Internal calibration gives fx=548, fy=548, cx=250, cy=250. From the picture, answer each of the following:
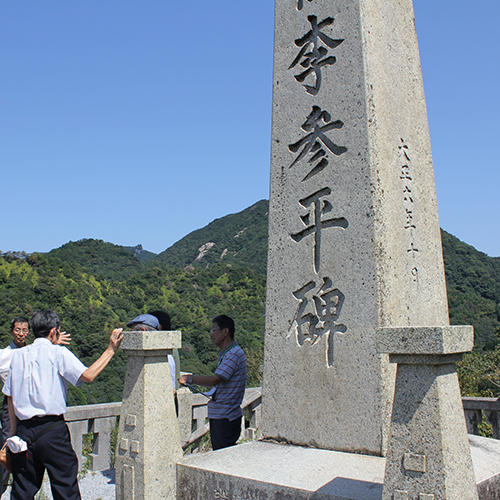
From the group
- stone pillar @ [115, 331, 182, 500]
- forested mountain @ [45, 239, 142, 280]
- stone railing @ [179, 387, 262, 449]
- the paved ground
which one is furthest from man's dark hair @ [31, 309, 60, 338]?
forested mountain @ [45, 239, 142, 280]

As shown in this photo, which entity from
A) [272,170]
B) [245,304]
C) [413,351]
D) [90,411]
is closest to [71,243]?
[245,304]

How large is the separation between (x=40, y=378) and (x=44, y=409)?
7.3 inches

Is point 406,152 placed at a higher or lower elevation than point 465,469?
higher

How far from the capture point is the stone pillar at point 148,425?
3285 mm

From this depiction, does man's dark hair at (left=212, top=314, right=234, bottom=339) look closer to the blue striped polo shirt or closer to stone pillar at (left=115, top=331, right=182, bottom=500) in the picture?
the blue striped polo shirt

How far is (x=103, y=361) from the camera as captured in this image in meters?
3.30

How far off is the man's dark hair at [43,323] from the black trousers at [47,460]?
532 millimetres

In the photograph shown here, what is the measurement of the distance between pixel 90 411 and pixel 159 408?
10.6ft

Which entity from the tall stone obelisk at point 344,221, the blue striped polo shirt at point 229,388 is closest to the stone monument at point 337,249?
the tall stone obelisk at point 344,221

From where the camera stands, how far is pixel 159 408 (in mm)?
3381

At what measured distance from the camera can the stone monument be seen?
3203mm

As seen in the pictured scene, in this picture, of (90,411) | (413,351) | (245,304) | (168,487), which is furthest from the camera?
(245,304)

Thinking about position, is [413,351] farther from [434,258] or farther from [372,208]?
[434,258]

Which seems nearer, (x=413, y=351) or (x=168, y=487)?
(x=413, y=351)
